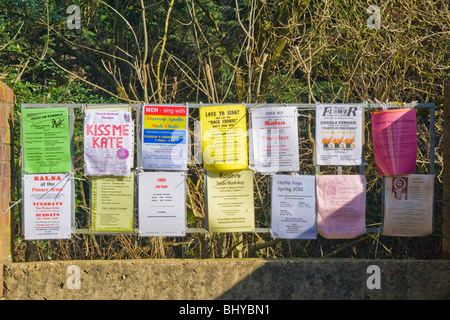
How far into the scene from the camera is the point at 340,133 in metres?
5.66

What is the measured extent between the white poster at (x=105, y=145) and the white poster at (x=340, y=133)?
194cm

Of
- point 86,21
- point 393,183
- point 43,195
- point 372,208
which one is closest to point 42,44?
point 86,21

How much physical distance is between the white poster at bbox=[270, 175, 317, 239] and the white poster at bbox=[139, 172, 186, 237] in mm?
932

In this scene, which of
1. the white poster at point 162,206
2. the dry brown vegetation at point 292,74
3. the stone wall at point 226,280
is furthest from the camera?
the dry brown vegetation at point 292,74

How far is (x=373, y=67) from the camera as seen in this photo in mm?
7375

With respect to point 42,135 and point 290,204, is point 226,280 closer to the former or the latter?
point 290,204

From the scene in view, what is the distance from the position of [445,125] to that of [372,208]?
122 inches


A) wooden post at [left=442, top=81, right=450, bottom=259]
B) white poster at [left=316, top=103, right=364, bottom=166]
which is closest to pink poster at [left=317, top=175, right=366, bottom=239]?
white poster at [left=316, top=103, right=364, bottom=166]

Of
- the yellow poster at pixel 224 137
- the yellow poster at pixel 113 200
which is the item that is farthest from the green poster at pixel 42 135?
the yellow poster at pixel 224 137

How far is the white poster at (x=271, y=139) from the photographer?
5.62 metres

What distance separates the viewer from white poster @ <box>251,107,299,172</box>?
18.5ft

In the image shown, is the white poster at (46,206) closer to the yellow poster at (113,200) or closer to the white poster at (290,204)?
the yellow poster at (113,200)

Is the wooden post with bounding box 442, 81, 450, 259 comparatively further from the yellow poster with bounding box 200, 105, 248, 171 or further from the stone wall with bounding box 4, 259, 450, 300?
the yellow poster with bounding box 200, 105, 248, 171

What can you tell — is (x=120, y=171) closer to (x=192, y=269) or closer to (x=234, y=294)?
(x=192, y=269)
